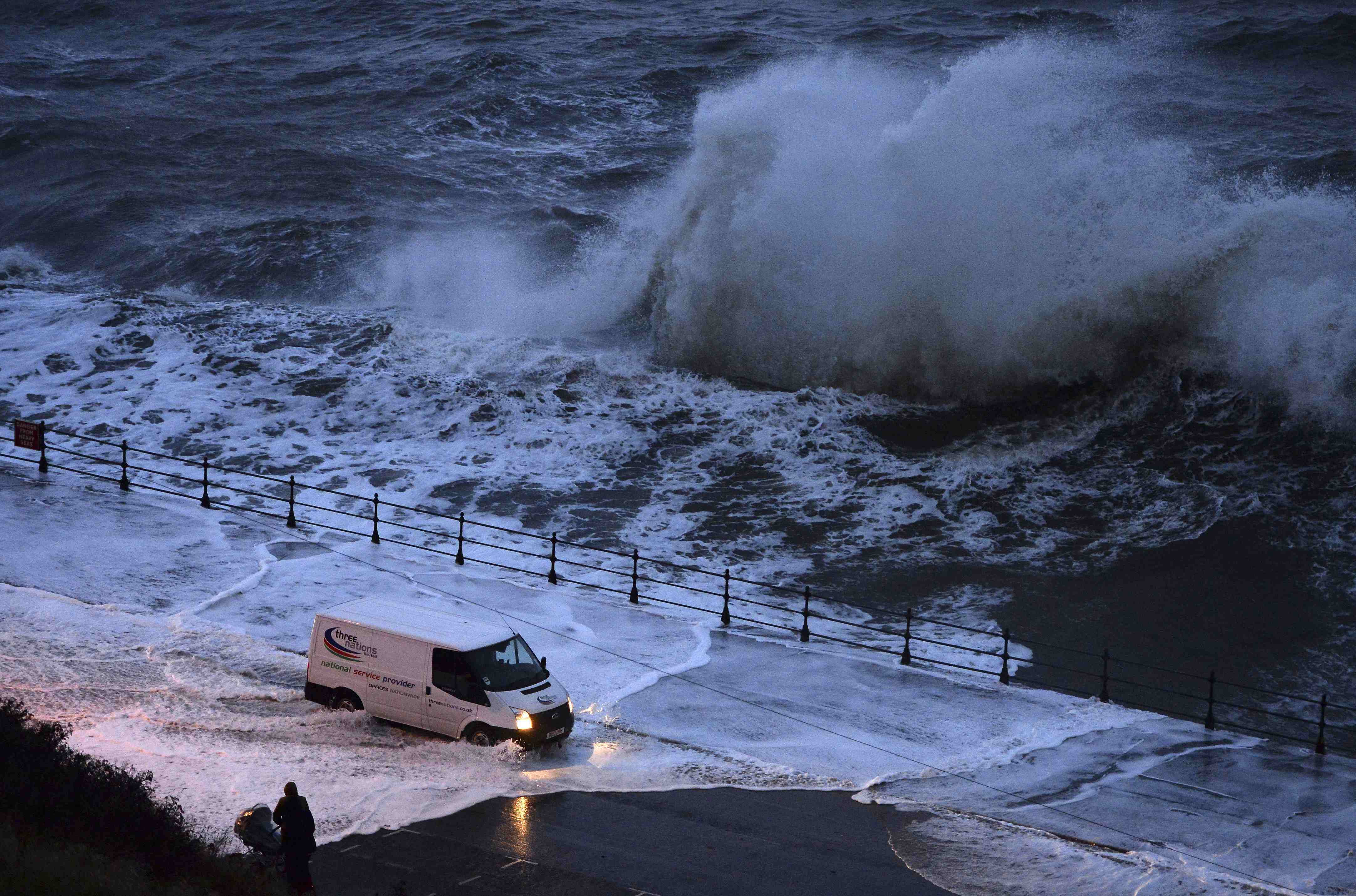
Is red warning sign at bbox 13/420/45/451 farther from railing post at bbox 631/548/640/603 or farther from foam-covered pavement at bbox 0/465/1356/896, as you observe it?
railing post at bbox 631/548/640/603

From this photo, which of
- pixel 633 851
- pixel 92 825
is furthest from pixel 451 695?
pixel 92 825

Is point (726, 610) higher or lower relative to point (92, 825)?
lower

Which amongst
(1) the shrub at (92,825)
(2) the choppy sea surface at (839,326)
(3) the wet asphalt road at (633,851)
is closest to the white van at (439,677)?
(3) the wet asphalt road at (633,851)

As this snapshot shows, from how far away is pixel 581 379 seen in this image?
26.2 meters

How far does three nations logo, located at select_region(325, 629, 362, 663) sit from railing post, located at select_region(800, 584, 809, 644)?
17.6 ft

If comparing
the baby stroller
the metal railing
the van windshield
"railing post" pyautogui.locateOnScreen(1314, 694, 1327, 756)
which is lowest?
the metal railing

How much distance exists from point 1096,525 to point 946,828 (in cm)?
986

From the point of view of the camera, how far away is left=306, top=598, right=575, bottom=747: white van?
12922 millimetres

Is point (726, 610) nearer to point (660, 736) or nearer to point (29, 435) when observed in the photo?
point (660, 736)

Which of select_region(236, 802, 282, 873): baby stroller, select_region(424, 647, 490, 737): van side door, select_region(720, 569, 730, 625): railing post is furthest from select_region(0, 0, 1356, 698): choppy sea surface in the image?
select_region(236, 802, 282, 873): baby stroller

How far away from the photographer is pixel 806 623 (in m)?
15.9

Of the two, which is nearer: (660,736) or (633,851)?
(633,851)

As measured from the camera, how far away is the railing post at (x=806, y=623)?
1586cm

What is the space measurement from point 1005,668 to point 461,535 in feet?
24.4
